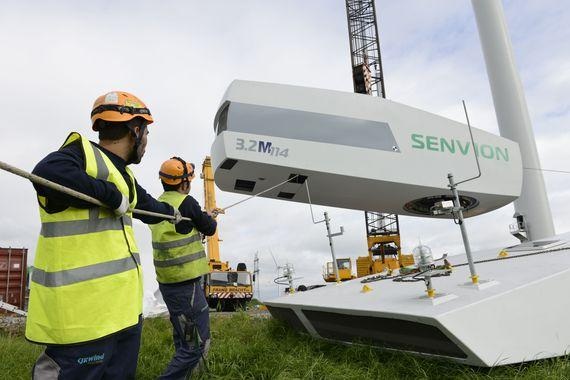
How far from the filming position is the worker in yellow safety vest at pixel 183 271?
8.99 feet

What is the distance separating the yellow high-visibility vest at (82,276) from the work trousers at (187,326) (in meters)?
1.17

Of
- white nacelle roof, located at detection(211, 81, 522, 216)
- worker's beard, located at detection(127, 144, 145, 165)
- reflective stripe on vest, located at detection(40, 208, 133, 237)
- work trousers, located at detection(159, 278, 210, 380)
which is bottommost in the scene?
work trousers, located at detection(159, 278, 210, 380)

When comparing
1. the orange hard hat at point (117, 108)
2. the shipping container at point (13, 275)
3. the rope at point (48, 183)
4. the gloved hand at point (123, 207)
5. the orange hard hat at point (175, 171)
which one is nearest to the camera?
the rope at point (48, 183)

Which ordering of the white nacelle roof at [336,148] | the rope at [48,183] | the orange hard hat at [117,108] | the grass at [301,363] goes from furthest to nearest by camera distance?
the white nacelle roof at [336,148] < the grass at [301,363] < the orange hard hat at [117,108] < the rope at [48,183]

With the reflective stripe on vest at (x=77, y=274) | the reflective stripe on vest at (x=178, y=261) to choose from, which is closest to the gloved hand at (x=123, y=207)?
the reflective stripe on vest at (x=77, y=274)

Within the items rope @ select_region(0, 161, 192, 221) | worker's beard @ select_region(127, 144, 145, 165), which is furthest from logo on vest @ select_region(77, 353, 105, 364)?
worker's beard @ select_region(127, 144, 145, 165)

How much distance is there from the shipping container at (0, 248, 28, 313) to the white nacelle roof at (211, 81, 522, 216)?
34.9 ft

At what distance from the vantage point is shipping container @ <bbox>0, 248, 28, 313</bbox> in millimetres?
12648

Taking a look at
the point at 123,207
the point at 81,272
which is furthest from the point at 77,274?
the point at 123,207

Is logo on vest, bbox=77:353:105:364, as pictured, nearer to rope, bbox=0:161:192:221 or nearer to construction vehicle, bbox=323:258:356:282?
rope, bbox=0:161:192:221

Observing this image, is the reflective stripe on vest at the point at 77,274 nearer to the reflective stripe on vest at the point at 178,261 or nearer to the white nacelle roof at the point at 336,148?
the reflective stripe on vest at the point at 178,261

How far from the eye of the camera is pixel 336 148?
16.5 feet

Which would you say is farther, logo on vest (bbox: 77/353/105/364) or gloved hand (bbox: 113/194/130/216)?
gloved hand (bbox: 113/194/130/216)

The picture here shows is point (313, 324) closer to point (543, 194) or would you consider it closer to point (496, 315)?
point (496, 315)
